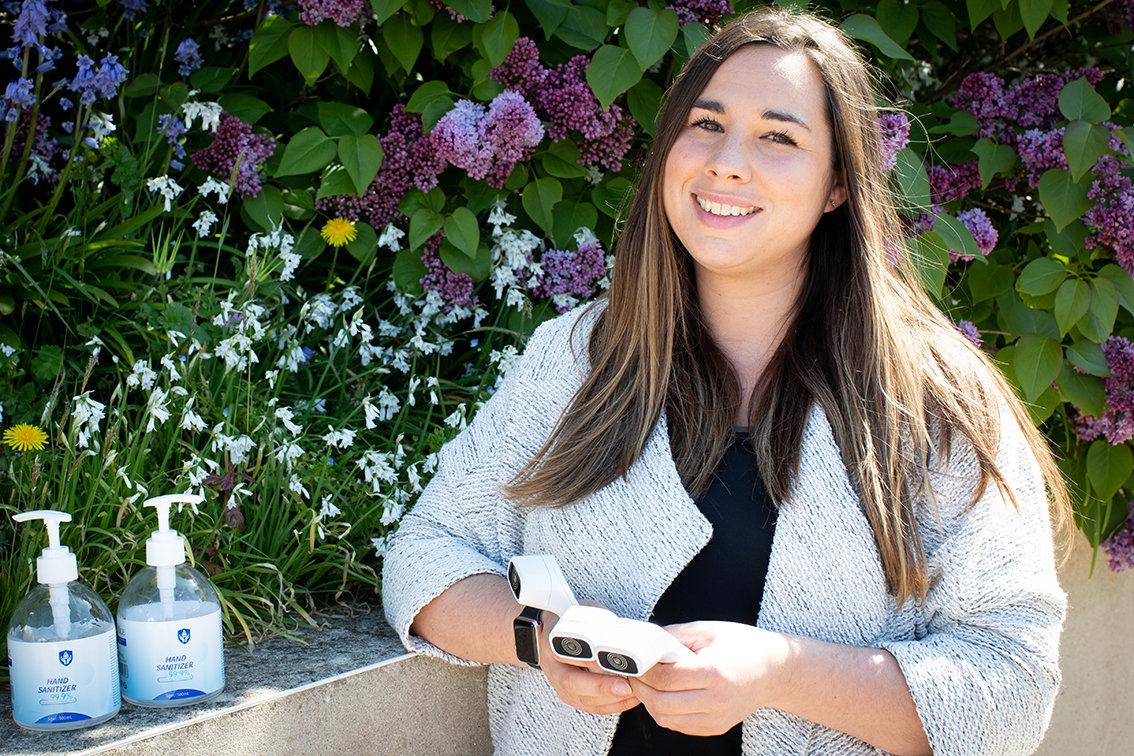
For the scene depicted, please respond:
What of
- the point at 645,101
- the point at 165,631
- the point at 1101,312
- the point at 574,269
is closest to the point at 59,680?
the point at 165,631

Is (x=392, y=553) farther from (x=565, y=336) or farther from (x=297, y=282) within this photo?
(x=297, y=282)

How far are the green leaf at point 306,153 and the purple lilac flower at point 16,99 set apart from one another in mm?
487

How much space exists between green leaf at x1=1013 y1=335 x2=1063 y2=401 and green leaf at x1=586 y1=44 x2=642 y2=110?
3.13 feet

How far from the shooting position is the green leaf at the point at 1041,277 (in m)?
2.42

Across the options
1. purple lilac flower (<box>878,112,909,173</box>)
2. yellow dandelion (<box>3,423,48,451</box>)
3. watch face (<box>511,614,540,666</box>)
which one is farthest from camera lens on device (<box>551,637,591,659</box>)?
purple lilac flower (<box>878,112,909,173</box>)

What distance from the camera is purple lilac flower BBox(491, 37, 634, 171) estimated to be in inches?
97.6

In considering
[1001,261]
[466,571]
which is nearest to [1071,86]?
[1001,261]

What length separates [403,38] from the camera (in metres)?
2.44

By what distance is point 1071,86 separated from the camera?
7.93 ft

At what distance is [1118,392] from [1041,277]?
0.96 feet

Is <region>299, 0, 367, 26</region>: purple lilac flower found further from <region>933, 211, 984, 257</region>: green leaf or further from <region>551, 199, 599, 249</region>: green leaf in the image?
<region>933, 211, 984, 257</region>: green leaf

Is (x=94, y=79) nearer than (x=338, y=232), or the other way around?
(x=94, y=79)


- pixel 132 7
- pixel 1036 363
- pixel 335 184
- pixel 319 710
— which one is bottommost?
Answer: pixel 319 710

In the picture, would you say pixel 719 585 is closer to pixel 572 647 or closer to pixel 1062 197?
pixel 572 647
